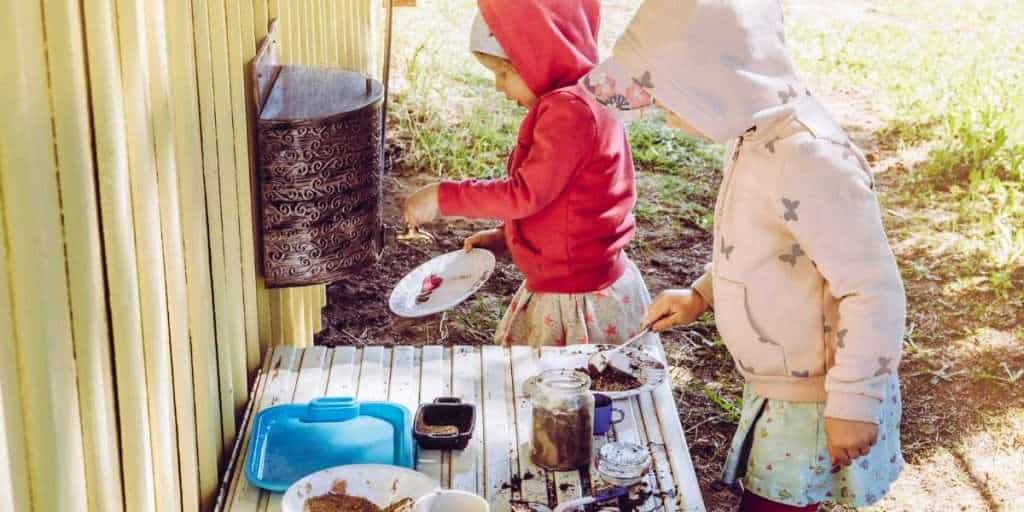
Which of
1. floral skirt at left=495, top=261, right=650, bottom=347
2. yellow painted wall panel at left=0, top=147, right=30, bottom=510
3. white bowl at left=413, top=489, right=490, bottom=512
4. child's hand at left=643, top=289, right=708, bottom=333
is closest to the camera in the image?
yellow painted wall panel at left=0, top=147, right=30, bottom=510

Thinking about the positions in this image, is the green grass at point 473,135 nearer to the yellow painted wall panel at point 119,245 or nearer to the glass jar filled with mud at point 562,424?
the glass jar filled with mud at point 562,424

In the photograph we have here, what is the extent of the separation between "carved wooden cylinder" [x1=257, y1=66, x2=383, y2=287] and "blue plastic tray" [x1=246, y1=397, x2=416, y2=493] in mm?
498

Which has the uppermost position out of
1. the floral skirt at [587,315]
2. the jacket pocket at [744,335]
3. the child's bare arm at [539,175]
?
the child's bare arm at [539,175]

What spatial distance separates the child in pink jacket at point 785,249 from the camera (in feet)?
7.86

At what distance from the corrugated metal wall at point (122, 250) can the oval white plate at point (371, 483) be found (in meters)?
0.23

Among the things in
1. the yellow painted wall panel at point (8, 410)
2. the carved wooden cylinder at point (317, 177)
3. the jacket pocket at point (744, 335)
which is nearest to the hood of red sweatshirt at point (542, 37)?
the carved wooden cylinder at point (317, 177)

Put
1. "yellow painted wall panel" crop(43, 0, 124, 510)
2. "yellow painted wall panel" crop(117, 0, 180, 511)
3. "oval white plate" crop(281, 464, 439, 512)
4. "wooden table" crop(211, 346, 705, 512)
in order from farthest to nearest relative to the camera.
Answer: "wooden table" crop(211, 346, 705, 512) < "oval white plate" crop(281, 464, 439, 512) < "yellow painted wall panel" crop(117, 0, 180, 511) < "yellow painted wall panel" crop(43, 0, 124, 510)


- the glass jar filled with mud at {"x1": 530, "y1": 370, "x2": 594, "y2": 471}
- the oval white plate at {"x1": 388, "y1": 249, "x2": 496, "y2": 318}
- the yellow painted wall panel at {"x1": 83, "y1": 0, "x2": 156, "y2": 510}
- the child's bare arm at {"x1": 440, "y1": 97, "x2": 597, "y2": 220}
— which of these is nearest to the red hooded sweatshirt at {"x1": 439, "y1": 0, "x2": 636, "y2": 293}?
the child's bare arm at {"x1": 440, "y1": 97, "x2": 597, "y2": 220}

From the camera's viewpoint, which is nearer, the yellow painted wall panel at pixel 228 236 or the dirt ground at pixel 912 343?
the yellow painted wall panel at pixel 228 236

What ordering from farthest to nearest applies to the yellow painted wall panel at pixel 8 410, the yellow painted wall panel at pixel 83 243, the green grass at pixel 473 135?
the green grass at pixel 473 135 → the yellow painted wall panel at pixel 83 243 → the yellow painted wall panel at pixel 8 410

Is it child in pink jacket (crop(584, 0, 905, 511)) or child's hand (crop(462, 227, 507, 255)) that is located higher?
child in pink jacket (crop(584, 0, 905, 511))

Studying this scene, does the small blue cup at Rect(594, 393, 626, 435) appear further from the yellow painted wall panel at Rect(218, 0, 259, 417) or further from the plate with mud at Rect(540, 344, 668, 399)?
the yellow painted wall panel at Rect(218, 0, 259, 417)

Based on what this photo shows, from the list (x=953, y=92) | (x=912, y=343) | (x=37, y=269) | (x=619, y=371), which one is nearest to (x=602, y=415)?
(x=619, y=371)

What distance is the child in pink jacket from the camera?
7.86 ft
